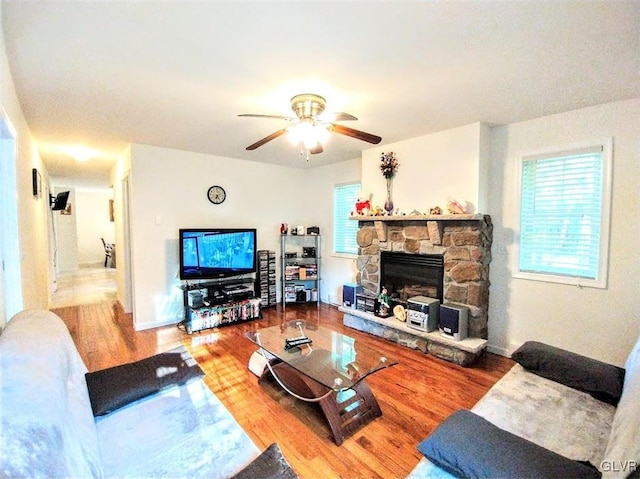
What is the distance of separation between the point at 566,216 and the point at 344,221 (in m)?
2.75

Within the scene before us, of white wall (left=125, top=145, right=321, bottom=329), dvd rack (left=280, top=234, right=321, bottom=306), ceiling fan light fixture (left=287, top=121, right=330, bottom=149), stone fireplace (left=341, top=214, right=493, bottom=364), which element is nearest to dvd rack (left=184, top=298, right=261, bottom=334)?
white wall (left=125, top=145, right=321, bottom=329)

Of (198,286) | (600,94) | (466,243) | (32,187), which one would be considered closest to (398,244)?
(466,243)

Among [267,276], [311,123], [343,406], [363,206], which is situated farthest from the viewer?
[267,276]

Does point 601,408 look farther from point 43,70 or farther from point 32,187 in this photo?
point 32,187

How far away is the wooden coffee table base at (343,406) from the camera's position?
190 cm

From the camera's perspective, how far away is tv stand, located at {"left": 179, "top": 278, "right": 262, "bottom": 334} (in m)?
3.72

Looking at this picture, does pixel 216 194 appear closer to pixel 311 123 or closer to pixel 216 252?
pixel 216 252

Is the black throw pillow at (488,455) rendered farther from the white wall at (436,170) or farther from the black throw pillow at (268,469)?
the white wall at (436,170)

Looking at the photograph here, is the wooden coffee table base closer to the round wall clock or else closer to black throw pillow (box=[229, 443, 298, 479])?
black throw pillow (box=[229, 443, 298, 479])

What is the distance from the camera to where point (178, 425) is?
1.42m

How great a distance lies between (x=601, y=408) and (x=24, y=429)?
2.49 metres

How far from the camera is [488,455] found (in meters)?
1.18

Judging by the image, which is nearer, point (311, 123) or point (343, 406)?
point (343, 406)

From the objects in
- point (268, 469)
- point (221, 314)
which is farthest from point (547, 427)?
point (221, 314)
